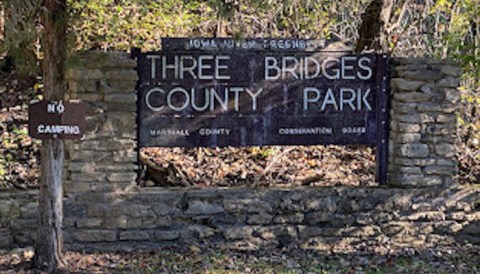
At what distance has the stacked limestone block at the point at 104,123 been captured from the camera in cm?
604

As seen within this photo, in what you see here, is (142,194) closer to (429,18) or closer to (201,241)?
(201,241)

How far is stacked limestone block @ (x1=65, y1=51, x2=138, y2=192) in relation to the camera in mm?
6035

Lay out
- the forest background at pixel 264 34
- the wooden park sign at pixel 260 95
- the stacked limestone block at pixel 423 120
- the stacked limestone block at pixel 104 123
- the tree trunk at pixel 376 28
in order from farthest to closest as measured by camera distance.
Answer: the tree trunk at pixel 376 28
the forest background at pixel 264 34
the stacked limestone block at pixel 423 120
the wooden park sign at pixel 260 95
the stacked limestone block at pixel 104 123

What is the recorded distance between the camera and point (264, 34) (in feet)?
31.3

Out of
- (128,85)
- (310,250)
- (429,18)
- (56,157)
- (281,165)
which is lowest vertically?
(310,250)

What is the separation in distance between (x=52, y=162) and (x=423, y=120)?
12.1 ft

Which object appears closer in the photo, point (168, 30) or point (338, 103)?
point (338, 103)

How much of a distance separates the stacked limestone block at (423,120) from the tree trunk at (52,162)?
3358 millimetres

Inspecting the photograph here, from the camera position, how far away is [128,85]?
6.12 meters

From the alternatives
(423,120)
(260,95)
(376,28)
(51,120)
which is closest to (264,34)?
(376,28)

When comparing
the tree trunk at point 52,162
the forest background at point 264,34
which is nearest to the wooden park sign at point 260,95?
the forest background at point 264,34

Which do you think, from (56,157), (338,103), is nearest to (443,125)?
(338,103)

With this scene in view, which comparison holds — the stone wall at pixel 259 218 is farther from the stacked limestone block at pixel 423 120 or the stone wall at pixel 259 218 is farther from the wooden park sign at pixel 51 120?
the wooden park sign at pixel 51 120

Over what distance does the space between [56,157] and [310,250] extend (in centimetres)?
272
